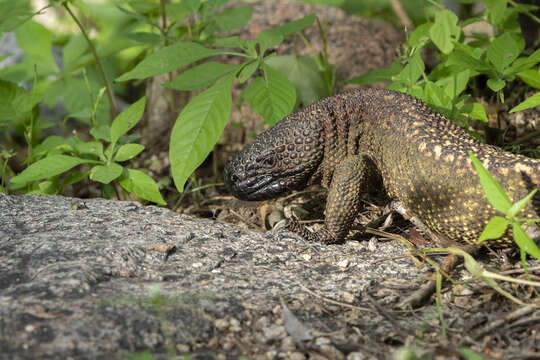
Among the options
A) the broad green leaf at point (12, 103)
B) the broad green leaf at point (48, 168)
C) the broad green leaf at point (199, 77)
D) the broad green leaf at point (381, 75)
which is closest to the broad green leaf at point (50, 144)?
the broad green leaf at point (12, 103)

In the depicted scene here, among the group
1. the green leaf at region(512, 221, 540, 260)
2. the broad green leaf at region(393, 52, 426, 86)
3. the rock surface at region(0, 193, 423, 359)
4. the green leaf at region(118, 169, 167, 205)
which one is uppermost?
the broad green leaf at region(393, 52, 426, 86)

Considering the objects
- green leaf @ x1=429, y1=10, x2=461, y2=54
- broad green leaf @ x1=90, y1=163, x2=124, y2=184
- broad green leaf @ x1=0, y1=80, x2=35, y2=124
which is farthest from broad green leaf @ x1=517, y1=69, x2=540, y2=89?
broad green leaf @ x1=0, y1=80, x2=35, y2=124

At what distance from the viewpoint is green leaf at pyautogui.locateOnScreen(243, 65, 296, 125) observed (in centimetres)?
310

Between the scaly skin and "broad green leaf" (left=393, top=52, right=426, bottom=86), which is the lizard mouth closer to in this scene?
the scaly skin

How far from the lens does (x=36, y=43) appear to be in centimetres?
430

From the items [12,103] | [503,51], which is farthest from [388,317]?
[12,103]

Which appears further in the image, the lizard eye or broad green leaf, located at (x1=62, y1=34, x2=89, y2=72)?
broad green leaf, located at (x1=62, y1=34, x2=89, y2=72)

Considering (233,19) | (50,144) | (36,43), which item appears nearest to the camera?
(233,19)

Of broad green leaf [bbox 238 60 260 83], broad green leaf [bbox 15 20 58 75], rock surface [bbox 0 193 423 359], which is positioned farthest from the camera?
broad green leaf [bbox 15 20 58 75]

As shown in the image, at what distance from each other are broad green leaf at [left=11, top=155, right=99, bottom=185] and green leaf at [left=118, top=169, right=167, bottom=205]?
280 mm

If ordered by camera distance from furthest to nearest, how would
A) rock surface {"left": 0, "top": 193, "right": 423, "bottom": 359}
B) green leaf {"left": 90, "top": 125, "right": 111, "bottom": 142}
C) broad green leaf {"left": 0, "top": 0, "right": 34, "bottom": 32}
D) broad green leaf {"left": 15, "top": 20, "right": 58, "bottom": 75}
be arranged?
broad green leaf {"left": 15, "top": 20, "right": 58, "bottom": 75} < green leaf {"left": 90, "top": 125, "right": 111, "bottom": 142} < broad green leaf {"left": 0, "top": 0, "right": 34, "bottom": 32} < rock surface {"left": 0, "top": 193, "right": 423, "bottom": 359}

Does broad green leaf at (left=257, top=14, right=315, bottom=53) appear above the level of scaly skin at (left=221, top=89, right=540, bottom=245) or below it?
above

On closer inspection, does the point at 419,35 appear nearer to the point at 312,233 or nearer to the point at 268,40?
the point at 268,40

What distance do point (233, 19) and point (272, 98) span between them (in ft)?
2.84
